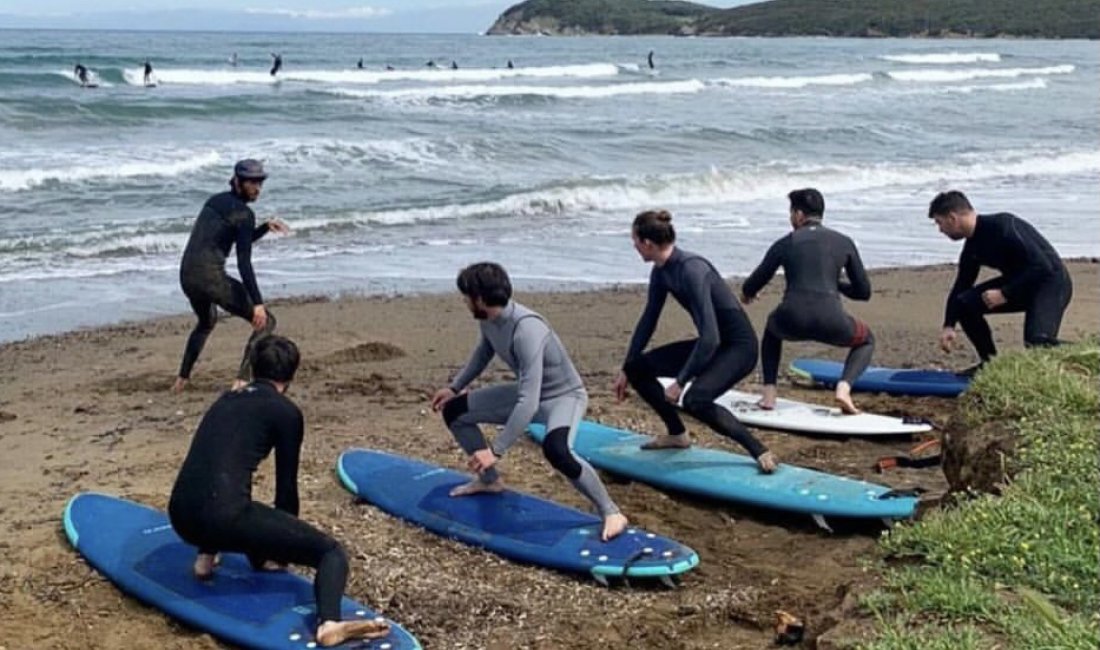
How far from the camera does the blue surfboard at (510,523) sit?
611 centimetres

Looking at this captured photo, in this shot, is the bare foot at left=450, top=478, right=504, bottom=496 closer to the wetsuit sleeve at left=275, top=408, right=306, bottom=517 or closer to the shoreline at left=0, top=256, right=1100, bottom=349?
the wetsuit sleeve at left=275, top=408, right=306, bottom=517

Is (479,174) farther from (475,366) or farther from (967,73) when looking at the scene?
(967,73)

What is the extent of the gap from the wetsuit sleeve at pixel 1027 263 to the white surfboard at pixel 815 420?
4.07 feet

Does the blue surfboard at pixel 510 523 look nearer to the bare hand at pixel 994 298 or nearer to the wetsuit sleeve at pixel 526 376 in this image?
the wetsuit sleeve at pixel 526 376

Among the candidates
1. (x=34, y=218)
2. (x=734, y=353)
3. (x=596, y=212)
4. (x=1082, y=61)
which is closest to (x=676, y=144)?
(x=596, y=212)

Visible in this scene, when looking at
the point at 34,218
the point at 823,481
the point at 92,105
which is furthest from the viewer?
the point at 92,105

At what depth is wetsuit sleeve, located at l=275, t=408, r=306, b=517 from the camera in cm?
553

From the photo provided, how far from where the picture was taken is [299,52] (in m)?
77.3

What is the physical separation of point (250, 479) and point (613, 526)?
175 centimetres

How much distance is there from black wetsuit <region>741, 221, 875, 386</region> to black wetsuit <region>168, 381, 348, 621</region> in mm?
3716

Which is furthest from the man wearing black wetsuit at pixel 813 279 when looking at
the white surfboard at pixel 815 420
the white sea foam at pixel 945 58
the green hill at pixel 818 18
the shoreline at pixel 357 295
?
the green hill at pixel 818 18

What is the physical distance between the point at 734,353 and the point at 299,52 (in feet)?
240

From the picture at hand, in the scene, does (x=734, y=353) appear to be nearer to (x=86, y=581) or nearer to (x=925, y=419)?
(x=925, y=419)

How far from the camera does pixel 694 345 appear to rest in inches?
293
